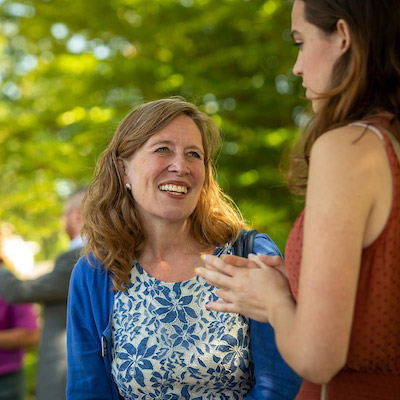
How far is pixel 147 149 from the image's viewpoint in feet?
8.80

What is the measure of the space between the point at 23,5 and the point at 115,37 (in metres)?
1.70

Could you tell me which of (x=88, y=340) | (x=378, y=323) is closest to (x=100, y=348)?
(x=88, y=340)

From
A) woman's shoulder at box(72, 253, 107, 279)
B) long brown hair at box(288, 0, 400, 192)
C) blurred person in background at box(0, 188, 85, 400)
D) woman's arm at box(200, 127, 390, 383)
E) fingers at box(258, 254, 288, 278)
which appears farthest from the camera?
blurred person in background at box(0, 188, 85, 400)

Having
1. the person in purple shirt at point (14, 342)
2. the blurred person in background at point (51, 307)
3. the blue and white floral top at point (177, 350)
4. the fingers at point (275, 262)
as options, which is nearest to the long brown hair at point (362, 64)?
the fingers at point (275, 262)

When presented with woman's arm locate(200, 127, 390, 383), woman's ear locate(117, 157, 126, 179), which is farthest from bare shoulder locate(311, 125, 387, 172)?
woman's ear locate(117, 157, 126, 179)

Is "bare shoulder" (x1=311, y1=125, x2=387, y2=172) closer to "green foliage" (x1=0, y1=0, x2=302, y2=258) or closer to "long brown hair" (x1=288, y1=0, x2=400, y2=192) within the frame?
"long brown hair" (x1=288, y1=0, x2=400, y2=192)

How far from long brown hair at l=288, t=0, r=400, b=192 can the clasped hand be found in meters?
0.37

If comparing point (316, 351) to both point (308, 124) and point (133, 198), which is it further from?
point (133, 198)

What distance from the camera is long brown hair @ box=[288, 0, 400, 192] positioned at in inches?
52.4

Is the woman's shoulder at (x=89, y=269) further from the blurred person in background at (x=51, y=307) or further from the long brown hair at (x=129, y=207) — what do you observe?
the blurred person in background at (x=51, y=307)

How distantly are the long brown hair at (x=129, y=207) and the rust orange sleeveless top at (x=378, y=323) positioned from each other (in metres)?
1.37

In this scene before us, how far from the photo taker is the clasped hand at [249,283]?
1.41 metres

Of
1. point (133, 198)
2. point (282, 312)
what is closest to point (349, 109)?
point (282, 312)

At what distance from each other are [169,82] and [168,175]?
13.5ft
